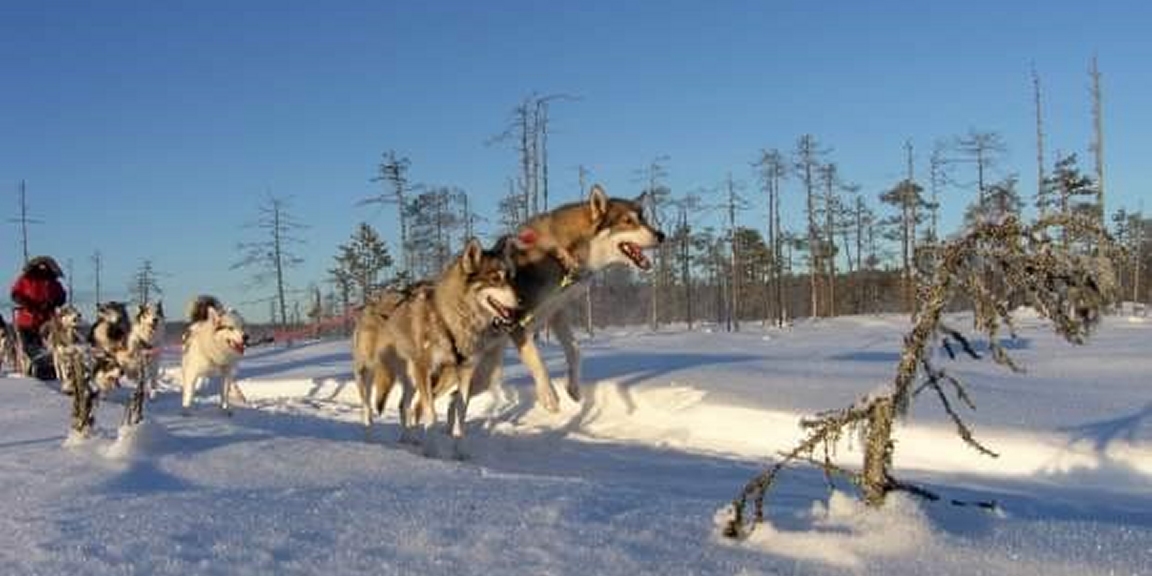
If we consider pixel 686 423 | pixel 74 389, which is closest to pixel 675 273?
pixel 686 423

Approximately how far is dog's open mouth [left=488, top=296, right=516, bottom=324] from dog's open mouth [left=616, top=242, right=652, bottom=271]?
129cm

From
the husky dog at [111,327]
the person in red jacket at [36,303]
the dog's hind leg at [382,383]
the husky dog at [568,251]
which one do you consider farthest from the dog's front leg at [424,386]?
the person in red jacket at [36,303]

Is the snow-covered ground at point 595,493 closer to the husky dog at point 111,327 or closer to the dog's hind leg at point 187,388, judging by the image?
the dog's hind leg at point 187,388

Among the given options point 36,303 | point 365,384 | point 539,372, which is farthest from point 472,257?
point 36,303

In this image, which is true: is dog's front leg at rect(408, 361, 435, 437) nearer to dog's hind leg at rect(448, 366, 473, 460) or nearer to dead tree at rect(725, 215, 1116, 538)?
dog's hind leg at rect(448, 366, 473, 460)

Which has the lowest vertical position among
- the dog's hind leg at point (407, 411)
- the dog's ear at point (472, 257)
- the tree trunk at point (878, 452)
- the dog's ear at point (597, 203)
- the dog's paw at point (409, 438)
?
the dog's paw at point (409, 438)

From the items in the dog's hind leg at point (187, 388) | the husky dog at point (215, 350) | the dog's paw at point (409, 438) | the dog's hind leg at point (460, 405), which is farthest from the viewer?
the husky dog at point (215, 350)

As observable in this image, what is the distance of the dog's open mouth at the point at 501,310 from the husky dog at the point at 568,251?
51 cm

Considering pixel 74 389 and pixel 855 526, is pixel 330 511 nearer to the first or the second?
pixel 855 526

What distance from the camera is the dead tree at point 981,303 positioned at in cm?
256

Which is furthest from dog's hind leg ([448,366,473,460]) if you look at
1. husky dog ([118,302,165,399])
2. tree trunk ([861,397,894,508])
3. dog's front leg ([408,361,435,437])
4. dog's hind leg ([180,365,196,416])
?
husky dog ([118,302,165,399])

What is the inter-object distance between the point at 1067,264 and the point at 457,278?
5.50 m

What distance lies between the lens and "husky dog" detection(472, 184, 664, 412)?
8.13 m

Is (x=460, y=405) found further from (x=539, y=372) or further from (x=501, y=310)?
(x=539, y=372)
